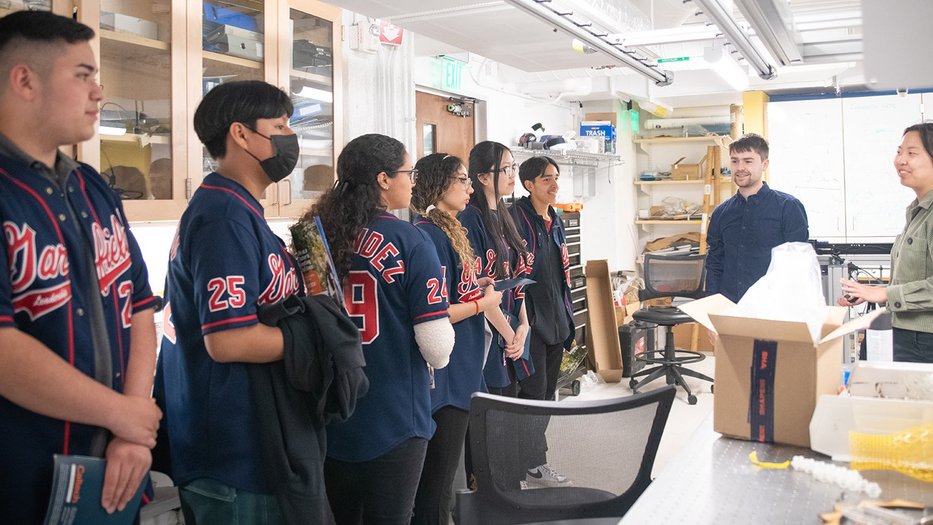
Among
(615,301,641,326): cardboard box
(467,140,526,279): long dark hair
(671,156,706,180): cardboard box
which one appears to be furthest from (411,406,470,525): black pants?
(671,156,706,180): cardboard box

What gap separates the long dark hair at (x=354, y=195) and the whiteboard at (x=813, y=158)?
6101mm

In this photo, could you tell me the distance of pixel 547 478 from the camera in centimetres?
175

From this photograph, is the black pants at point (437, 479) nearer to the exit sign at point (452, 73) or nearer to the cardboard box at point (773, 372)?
the cardboard box at point (773, 372)

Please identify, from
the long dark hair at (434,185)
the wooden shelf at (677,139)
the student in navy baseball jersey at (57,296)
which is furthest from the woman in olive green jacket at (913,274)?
the wooden shelf at (677,139)

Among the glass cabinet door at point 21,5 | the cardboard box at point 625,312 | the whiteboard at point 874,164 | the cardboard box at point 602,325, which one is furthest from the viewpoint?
the whiteboard at point 874,164

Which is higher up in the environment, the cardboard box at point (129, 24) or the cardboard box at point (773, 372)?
the cardboard box at point (129, 24)

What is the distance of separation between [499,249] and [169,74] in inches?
54.5

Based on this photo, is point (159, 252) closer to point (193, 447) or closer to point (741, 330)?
point (193, 447)

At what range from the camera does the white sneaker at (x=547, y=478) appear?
176 cm

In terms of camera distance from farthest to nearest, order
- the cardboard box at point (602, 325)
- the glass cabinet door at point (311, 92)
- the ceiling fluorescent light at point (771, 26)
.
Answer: the cardboard box at point (602, 325) → the glass cabinet door at point (311, 92) → the ceiling fluorescent light at point (771, 26)

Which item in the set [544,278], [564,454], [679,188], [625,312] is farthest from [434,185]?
[679,188]

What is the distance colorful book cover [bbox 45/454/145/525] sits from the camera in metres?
1.23

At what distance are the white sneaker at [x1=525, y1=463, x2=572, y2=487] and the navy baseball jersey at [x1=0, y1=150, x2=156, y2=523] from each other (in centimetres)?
95

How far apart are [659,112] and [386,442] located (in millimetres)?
6085
